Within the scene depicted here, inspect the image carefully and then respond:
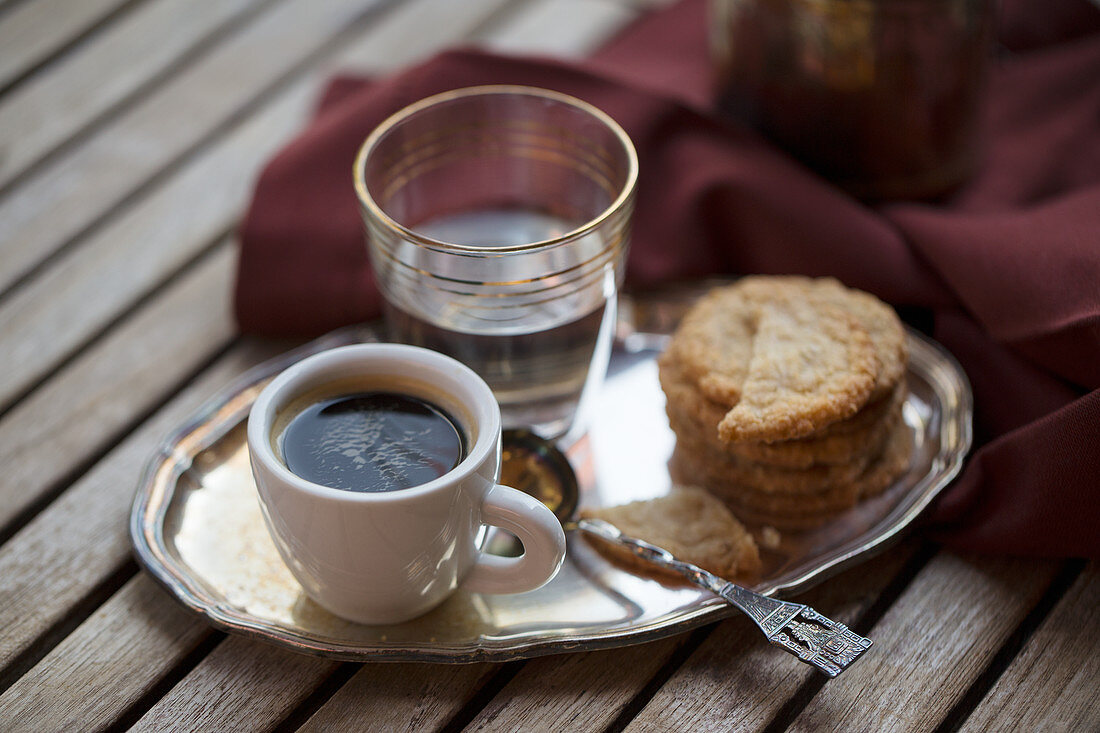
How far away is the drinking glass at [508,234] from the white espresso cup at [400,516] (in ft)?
0.33

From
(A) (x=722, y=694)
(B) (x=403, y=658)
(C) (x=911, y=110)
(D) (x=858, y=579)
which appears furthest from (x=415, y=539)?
(C) (x=911, y=110)

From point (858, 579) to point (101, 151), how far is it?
881mm

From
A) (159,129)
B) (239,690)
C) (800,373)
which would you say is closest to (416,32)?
(159,129)

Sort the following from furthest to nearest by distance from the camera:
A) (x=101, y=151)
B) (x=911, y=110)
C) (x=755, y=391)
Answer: (x=101, y=151) → (x=911, y=110) → (x=755, y=391)

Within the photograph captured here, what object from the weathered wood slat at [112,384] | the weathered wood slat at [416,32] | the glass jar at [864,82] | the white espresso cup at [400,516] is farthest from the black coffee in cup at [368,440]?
the weathered wood slat at [416,32]

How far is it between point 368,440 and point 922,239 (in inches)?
21.8

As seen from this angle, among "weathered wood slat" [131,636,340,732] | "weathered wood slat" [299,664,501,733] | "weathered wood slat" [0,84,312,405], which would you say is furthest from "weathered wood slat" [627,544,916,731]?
"weathered wood slat" [0,84,312,405]

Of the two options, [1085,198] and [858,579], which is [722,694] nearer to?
[858,579]

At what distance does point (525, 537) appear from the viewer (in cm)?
69

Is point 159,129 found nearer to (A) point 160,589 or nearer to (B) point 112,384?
(B) point 112,384

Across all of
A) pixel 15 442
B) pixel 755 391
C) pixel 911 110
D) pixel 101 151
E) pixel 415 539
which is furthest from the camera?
pixel 101 151

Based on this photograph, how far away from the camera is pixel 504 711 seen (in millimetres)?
707

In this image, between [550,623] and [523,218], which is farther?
[523,218]

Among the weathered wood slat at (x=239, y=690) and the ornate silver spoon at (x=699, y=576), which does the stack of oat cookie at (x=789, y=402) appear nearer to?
the ornate silver spoon at (x=699, y=576)
